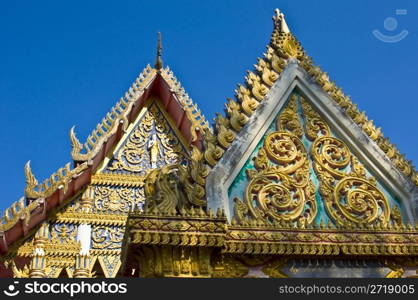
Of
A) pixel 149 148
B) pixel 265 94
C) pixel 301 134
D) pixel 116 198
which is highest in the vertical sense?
pixel 149 148

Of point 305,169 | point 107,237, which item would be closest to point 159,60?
point 107,237

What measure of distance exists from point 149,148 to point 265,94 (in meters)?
8.14

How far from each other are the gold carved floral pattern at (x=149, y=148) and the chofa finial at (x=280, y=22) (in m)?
6.84

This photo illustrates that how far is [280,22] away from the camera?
25.6ft

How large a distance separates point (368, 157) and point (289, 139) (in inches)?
33.3

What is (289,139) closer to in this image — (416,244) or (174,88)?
(416,244)

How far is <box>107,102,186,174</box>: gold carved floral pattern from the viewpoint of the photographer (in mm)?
14469

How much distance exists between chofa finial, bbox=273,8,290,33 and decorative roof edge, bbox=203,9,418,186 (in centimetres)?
3

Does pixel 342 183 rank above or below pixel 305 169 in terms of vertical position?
below

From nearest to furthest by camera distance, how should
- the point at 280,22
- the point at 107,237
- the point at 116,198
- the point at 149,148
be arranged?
the point at 280,22 → the point at 107,237 → the point at 116,198 → the point at 149,148

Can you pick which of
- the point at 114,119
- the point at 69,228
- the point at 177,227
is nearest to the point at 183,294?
the point at 177,227

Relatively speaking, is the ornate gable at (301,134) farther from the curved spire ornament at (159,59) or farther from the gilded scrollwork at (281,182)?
the curved spire ornament at (159,59)

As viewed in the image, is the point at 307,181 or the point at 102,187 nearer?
the point at 307,181

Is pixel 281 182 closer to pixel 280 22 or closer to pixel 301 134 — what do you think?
pixel 301 134
